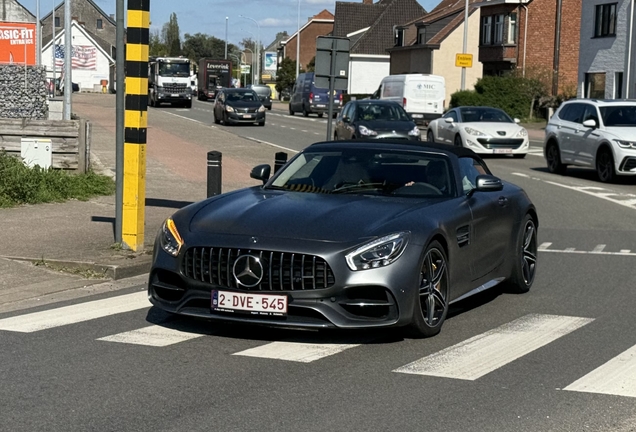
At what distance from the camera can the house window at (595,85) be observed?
55250 mm

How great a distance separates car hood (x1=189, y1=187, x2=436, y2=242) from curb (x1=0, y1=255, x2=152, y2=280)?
2471mm

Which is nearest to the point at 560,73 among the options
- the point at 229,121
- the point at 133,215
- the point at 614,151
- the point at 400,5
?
the point at 229,121

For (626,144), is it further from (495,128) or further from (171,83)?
(171,83)

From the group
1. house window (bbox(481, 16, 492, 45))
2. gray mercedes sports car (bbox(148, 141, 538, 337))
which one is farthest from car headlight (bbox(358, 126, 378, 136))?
house window (bbox(481, 16, 492, 45))

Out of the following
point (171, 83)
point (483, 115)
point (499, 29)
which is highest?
point (499, 29)

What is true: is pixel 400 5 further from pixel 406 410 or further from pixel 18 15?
pixel 406 410

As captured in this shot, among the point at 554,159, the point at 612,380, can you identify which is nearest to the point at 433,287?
the point at 612,380

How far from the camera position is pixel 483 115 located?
103 feet

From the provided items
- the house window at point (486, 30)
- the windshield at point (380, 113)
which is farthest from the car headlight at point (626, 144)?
the house window at point (486, 30)

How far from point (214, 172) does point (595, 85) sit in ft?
146

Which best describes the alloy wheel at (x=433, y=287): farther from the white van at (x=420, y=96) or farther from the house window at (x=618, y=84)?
the house window at (x=618, y=84)

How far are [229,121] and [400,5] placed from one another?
62.6 metres

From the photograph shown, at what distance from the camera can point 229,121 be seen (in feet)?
158

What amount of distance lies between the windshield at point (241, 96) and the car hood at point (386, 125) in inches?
773
